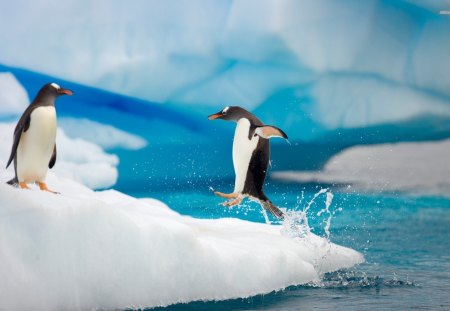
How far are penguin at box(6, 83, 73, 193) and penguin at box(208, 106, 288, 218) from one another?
1.48m

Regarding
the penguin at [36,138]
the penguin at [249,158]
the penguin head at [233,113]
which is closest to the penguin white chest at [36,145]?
the penguin at [36,138]

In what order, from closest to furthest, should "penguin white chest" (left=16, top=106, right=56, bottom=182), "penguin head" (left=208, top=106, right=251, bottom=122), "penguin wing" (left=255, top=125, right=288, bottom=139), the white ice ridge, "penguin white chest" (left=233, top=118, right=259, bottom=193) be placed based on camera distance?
1. the white ice ridge
2. "penguin white chest" (left=16, top=106, right=56, bottom=182)
3. "penguin wing" (left=255, top=125, right=288, bottom=139)
4. "penguin white chest" (left=233, top=118, right=259, bottom=193)
5. "penguin head" (left=208, top=106, right=251, bottom=122)

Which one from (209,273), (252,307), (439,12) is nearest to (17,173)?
(209,273)

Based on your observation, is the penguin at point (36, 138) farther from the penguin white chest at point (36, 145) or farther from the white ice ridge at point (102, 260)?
the white ice ridge at point (102, 260)

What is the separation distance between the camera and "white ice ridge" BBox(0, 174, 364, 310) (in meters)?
4.48

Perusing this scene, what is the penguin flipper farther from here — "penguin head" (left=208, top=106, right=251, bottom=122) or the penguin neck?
"penguin head" (left=208, top=106, right=251, bottom=122)

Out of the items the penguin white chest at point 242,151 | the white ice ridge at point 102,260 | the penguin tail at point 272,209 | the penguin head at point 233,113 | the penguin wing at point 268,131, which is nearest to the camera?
the white ice ridge at point 102,260

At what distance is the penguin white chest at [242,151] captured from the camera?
21.2 feet

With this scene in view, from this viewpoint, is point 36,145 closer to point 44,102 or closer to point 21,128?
point 21,128

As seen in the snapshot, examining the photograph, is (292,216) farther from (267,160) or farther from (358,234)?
(358,234)

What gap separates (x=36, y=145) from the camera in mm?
5824

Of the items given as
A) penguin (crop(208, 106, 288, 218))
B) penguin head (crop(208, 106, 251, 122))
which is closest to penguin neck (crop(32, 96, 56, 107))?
penguin (crop(208, 106, 288, 218))

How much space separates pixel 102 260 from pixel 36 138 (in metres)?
1.62

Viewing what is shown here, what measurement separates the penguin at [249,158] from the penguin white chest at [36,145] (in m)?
1.49
